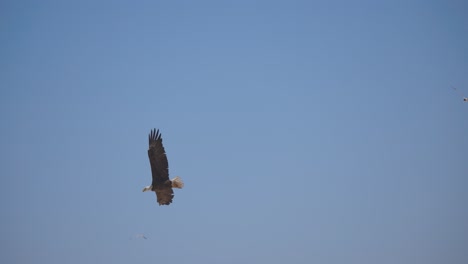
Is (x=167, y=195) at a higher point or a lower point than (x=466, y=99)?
lower

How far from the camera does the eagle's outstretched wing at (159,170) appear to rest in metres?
24.4

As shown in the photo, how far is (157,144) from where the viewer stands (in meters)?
24.4

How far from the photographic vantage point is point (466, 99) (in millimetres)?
22141

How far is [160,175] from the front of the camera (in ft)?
81.9

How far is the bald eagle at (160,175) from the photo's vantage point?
2438cm

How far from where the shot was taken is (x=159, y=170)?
24.8m

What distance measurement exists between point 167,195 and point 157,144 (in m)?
2.14

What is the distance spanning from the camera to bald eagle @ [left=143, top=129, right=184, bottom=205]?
80.0 feet

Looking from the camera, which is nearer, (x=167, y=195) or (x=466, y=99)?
(x=466, y=99)

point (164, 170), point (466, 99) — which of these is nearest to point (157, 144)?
point (164, 170)

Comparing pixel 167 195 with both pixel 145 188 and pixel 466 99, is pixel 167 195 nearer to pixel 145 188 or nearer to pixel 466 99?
pixel 145 188

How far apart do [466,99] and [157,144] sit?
10.1 m

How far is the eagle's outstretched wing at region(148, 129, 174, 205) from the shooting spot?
2436 centimetres

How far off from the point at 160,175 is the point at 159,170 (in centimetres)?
24
